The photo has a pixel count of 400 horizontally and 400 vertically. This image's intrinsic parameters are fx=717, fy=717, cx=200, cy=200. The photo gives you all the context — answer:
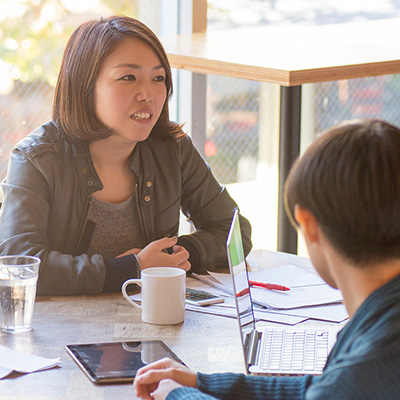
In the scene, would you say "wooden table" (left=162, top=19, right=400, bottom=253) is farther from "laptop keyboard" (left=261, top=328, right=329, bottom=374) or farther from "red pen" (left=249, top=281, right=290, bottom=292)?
"laptop keyboard" (left=261, top=328, right=329, bottom=374)

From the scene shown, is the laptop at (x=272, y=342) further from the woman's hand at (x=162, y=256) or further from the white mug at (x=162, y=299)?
the woman's hand at (x=162, y=256)

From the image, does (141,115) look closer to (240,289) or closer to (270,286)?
(270,286)

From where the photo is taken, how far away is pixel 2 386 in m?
1.08

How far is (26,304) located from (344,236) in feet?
2.31

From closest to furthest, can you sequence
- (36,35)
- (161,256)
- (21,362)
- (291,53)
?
(21,362) < (161,256) < (291,53) < (36,35)

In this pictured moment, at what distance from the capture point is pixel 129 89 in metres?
1.75

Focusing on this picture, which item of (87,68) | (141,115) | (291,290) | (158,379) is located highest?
(87,68)

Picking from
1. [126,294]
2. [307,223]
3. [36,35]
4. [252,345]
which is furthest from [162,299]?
[36,35]

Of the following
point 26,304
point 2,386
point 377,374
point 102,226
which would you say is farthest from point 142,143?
point 377,374

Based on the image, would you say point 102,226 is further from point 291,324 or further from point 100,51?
point 291,324

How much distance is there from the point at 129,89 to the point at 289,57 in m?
0.53

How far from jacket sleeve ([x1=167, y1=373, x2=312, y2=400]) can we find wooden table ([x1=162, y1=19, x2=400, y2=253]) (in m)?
0.97

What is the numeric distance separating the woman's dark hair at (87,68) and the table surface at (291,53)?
0.82 ft

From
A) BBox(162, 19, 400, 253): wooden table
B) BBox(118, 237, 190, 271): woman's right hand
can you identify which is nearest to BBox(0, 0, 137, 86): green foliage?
BBox(162, 19, 400, 253): wooden table
